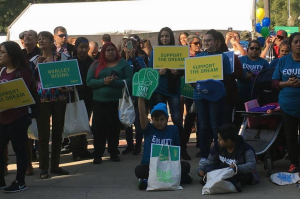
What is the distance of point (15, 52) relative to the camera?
22.4 ft

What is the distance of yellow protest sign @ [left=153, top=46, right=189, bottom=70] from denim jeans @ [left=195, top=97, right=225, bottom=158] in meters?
0.79

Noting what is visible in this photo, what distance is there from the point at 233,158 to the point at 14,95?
2.75 m

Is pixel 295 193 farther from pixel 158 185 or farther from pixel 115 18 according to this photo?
pixel 115 18

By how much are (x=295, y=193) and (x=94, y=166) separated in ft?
10.4

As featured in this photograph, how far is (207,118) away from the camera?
7.84 meters

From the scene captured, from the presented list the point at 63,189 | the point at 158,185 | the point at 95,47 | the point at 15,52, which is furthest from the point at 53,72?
the point at 95,47

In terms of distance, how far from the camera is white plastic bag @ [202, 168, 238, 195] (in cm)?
625

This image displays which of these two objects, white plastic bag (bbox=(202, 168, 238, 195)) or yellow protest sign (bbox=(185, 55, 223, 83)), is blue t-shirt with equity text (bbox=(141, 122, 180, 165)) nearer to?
white plastic bag (bbox=(202, 168, 238, 195))

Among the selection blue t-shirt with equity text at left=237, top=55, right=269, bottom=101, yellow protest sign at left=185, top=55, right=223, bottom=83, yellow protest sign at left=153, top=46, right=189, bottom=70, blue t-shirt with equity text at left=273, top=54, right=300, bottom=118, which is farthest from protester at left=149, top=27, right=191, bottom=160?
blue t-shirt with equity text at left=273, top=54, right=300, bottom=118

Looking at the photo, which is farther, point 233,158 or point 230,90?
point 230,90

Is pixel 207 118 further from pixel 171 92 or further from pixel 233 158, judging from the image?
pixel 233 158

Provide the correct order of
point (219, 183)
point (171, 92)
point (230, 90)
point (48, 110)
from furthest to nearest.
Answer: point (171, 92)
point (230, 90)
point (48, 110)
point (219, 183)

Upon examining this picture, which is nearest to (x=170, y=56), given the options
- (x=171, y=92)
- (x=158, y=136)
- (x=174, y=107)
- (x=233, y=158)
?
(x=171, y=92)

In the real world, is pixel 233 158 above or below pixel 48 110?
below
